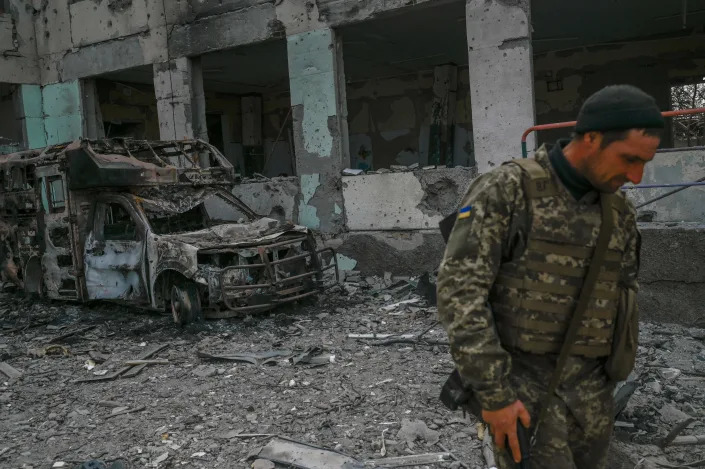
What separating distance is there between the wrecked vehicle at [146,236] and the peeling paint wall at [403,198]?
1.53 meters

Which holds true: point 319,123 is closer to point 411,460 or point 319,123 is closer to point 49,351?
point 49,351

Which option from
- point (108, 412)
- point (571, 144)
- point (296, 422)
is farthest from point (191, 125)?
point (571, 144)

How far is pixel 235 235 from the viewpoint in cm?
744

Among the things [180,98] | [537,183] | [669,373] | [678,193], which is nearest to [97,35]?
[180,98]

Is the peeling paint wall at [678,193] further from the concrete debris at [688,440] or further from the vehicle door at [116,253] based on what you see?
the vehicle door at [116,253]

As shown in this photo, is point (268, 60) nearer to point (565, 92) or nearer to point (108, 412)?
point (565, 92)

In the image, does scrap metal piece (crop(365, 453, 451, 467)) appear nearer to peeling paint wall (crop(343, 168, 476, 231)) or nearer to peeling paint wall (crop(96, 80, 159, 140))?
peeling paint wall (crop(343, 168, 476, 231))

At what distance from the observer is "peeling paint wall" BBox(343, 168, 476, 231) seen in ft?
30.1

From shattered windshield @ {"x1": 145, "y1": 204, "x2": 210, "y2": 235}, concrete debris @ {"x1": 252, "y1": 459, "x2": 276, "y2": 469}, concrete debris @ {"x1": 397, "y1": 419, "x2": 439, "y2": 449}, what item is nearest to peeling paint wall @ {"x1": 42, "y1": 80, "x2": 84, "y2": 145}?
shattered windshield @ {"x1": 145, "y1": 204, "x2": 210, "y2": 235}

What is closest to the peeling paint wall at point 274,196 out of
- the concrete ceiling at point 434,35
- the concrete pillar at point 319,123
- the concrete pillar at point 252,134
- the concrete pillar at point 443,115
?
the concrete pillar at point 319,123

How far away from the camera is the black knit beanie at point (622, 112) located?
6.00 ft

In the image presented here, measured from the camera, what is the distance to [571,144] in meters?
2.01

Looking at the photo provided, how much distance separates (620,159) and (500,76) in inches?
281

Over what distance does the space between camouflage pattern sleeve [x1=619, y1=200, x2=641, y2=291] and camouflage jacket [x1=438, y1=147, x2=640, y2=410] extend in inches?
8.6
